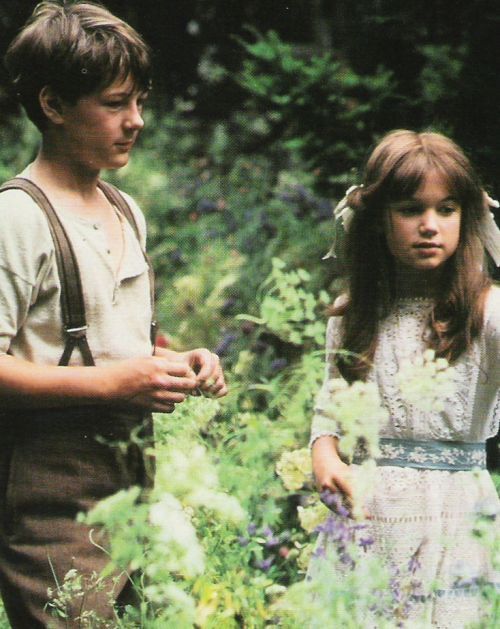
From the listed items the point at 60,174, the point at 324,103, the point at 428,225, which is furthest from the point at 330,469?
the point at 324,103

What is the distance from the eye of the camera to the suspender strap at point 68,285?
236 cm

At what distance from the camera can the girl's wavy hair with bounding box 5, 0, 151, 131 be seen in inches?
97.3

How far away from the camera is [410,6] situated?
493 cm

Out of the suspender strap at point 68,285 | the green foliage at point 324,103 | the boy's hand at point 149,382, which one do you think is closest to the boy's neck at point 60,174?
the suspender strap at point 68,285

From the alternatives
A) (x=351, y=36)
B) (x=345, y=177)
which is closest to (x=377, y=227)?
(x=345, y=177)

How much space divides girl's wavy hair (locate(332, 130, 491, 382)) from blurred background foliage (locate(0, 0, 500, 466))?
41 cm

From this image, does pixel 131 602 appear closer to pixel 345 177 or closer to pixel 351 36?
pixel 345 177

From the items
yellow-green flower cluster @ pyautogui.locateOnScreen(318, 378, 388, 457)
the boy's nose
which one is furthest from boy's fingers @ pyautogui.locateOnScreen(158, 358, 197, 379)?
the boy's nose

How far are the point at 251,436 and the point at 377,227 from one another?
3.55 feet

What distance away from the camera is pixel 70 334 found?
2.38m

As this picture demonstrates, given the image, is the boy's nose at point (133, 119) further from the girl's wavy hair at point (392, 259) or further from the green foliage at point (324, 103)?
the green foliage at point (324, 103)

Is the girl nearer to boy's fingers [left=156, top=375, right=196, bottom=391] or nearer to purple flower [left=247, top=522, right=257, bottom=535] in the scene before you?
purple flower [left=247, top=522, right=257, bottom=535]

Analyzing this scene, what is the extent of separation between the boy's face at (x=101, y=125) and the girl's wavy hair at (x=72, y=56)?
0.02 meters

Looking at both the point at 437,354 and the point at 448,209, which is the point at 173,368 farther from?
the point at 448,209
